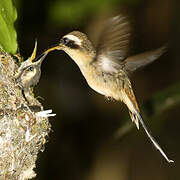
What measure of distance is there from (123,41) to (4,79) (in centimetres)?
113

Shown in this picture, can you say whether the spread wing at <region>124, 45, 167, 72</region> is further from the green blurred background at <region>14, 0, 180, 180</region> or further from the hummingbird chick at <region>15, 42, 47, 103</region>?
the green blurred background at <region>14, 0, 180, 180</region>

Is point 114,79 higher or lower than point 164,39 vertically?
higher

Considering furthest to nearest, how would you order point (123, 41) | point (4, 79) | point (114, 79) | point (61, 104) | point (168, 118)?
point (168, 118) → point (61, 104) → point (114, 79) → point (4, 79) → point (123, 41)

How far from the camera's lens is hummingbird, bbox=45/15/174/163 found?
318 centimetres

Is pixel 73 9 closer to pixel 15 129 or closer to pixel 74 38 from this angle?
pixel 74 38

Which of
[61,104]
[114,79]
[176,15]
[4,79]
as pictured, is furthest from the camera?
[176,15]

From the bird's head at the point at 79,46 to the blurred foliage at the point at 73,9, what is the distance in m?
2.29

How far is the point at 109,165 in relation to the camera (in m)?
7.01

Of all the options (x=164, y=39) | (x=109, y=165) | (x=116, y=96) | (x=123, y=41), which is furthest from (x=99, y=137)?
(x=123, y=41)

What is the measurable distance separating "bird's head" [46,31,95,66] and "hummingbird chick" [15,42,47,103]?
0.33 m

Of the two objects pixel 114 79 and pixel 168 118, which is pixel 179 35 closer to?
pixel 168 118

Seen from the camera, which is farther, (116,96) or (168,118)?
(168,118)

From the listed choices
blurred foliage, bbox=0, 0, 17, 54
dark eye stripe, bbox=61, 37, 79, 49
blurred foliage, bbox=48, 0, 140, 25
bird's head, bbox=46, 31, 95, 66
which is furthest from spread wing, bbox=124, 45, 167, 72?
blurred foliage, bbox=48, 0, 140, 25

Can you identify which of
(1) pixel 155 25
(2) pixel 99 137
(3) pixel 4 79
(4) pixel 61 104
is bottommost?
(2) pixel 99 137
